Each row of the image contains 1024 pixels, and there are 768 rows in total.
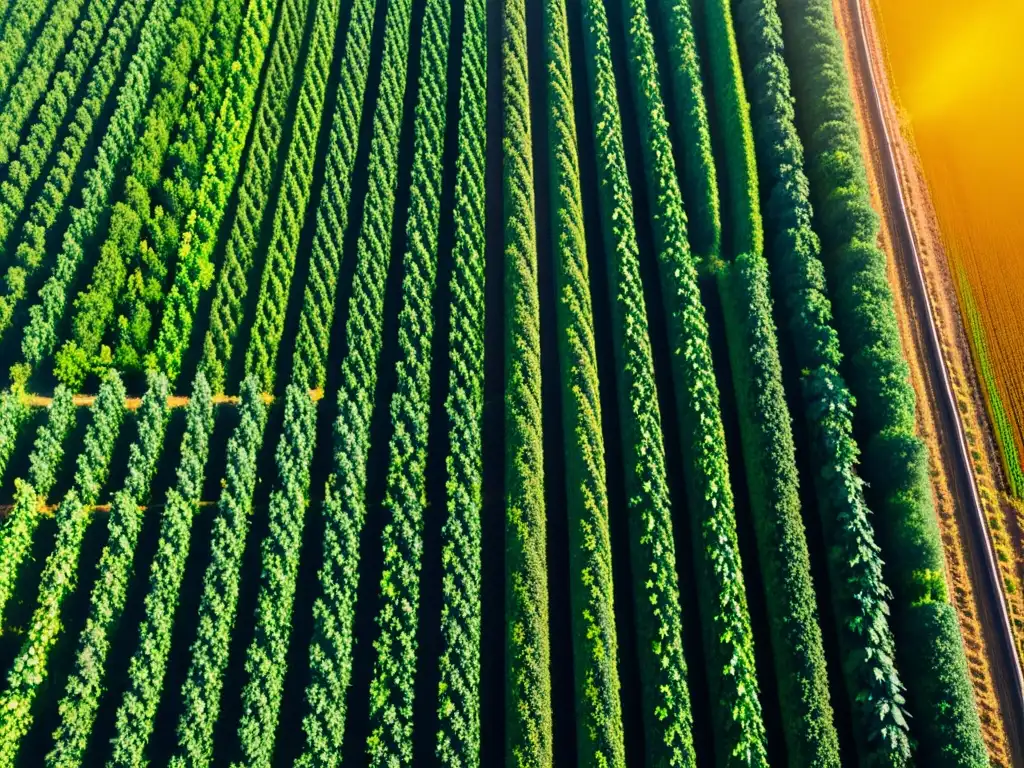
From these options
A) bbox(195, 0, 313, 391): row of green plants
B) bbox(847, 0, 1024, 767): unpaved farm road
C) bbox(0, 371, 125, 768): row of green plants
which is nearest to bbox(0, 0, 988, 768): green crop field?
bbox(0, 371, 125, 768): row of green plants

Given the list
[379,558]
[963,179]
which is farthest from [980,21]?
[379,558]

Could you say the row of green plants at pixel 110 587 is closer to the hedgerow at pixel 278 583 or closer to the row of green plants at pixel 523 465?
the hedgerow at pixel 278 583

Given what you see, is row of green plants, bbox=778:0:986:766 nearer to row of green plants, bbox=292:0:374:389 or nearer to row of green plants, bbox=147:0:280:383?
row of green plants, bbox=292:0:374:389

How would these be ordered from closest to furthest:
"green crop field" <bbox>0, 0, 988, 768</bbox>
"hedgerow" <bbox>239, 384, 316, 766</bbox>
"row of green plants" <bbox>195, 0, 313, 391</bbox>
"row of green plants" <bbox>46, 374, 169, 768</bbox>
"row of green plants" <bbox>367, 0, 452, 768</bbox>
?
"row of green plants" <bbox>46, 374, 169, 768</bbox>
"hedgerow" <bbox>239, 384, 316, 766</bbox>
"row of green plants" <bbox>367, 0, 452, 768</bbox>
"green crop field" <bbox>0, 0, 988, 768</bbox>
"row of green plants" <bbox>195, 0, 313, 391</bbox>

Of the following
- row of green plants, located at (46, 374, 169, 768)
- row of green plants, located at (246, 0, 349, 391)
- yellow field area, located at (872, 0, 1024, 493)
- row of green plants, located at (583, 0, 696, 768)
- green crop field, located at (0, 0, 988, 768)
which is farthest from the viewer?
yellow field area, located at (872, 0, 1024, 493)

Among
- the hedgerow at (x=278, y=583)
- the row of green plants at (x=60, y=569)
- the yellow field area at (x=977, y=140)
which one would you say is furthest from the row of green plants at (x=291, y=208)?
the yellow field area at (x=977, y=140)
